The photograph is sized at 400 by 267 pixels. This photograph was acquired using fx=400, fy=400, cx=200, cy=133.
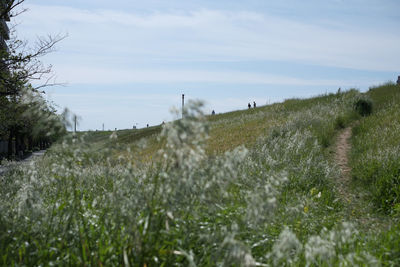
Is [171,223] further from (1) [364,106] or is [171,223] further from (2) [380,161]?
(1) [364,106]

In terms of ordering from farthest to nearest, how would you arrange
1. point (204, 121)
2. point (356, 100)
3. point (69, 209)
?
point (356, 100), point (69, 209), point (204, 121)

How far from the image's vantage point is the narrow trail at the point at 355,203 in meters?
7.64

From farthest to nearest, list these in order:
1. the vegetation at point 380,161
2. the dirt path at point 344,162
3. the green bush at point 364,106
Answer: the green bush at point 364,106, the dirt path at point 344,162, the vegetation at point 380,161

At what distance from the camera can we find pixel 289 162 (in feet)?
37.2

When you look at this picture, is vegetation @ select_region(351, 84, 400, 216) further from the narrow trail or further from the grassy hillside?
the grassy hillside

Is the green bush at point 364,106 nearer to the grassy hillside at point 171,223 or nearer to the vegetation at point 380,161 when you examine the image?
the vegetation at point 380,161

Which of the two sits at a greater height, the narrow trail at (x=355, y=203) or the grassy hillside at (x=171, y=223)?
the grassy hillside at (x=171, y=223)

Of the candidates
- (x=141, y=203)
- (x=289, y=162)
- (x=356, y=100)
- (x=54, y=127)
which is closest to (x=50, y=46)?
(x=289, y=162)

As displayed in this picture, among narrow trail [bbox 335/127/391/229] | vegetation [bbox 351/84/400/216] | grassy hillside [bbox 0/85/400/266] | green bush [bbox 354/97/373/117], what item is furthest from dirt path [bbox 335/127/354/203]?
grassy hillside [bbox 0/85/400/266]

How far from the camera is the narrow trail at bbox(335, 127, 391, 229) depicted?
301 inches

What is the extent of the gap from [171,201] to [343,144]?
14175 millimetres

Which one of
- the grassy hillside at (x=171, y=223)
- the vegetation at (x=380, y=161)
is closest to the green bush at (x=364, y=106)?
the vegetation at (x=380, y=161)

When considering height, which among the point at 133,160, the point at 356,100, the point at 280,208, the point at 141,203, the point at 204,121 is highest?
the point at 356,100

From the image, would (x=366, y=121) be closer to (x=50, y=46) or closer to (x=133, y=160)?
(x=50, y=46)
